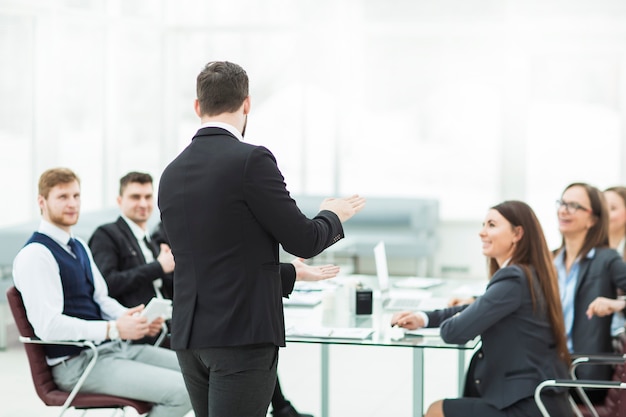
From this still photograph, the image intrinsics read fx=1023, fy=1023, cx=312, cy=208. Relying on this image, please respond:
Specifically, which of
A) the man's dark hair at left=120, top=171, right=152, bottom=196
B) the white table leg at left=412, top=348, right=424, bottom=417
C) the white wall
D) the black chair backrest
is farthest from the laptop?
the white wall

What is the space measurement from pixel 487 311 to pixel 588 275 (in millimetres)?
985

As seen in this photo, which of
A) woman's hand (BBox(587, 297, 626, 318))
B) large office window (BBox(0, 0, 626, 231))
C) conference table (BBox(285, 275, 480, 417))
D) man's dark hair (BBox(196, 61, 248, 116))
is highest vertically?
large office window (BBox(0, 0, 626, 231))

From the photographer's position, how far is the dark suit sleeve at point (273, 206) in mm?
2803

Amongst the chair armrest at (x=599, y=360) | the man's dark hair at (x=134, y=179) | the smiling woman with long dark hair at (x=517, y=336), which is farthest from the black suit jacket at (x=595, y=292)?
the man's dark hair at (x=134, y=179)

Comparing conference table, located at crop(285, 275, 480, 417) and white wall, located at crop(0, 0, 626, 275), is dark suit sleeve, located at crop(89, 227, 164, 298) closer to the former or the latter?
conference table, located at crop(285, 275, 480, 417)

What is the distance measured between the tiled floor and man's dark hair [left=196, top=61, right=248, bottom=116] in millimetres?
3153

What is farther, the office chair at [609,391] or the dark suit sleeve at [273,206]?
the office chair at [609,391]

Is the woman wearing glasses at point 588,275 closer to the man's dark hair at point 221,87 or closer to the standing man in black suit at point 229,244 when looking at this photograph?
the standing man in black suit at point 229,244

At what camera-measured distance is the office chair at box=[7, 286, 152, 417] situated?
4195mm

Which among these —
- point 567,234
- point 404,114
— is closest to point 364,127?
point 404,114

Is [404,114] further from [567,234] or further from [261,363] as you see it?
[261,363]

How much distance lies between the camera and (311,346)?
763cm

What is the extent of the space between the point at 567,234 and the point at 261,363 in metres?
2.44

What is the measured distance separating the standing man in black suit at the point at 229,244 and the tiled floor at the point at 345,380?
9.56 feet
